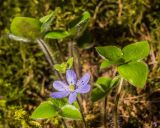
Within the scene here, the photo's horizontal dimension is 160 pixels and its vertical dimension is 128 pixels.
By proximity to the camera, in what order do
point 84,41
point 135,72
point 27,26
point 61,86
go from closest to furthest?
point 135,72, point 61,86, point 27,26, point 84,41

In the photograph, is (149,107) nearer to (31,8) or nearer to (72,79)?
(72,79)

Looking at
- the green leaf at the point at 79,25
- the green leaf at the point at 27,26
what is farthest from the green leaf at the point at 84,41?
the green leaf at the point at 27,26

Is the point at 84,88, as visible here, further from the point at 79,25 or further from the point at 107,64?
the point at 79,25

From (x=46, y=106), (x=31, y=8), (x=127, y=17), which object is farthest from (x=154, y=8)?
(x=46, y=106)

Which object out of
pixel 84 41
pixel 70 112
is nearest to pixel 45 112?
pixel 70 112

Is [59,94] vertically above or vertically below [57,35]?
below

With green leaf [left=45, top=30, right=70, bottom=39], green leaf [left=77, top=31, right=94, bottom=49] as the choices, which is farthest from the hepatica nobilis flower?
green leaf [left=77, top=31, right=94, bottom=49]

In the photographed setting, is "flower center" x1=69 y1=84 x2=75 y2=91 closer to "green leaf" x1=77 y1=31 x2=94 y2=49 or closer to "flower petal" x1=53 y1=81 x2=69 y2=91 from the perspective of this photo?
"flower petal" x1=53 y1=81 x2=69 y2=91
